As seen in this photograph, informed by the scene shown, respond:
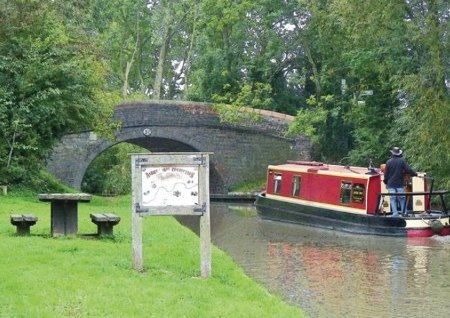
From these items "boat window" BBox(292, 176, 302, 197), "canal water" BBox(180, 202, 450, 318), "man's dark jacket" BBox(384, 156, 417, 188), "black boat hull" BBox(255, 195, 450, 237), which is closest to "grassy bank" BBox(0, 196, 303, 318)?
"canal water" BBox(180, 202, 450, 318)

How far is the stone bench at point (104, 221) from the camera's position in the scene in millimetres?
10086

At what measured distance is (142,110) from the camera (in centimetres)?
2827

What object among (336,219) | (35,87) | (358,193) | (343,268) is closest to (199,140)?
(35,87)

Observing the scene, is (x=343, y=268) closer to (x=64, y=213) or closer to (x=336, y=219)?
(x=64, y=213)

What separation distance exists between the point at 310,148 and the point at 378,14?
882 cm

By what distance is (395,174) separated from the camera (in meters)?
16.2

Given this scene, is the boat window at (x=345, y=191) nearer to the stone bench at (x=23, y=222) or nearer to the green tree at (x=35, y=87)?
the green tree at (x=35, y=87)

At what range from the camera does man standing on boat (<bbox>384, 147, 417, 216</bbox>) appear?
52.8ft

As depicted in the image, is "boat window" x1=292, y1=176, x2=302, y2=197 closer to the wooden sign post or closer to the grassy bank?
the grassy bank

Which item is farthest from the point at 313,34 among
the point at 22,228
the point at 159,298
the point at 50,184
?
the point at 159,298

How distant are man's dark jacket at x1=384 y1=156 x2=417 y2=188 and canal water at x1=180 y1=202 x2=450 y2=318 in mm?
1217

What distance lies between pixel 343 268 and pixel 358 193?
5871mm

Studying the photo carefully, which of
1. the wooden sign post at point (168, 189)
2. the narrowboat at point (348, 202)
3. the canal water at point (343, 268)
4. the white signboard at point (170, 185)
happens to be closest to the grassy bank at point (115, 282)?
the wooden sign post at point (168, 189)

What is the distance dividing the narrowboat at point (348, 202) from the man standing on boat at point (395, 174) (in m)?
0.21
